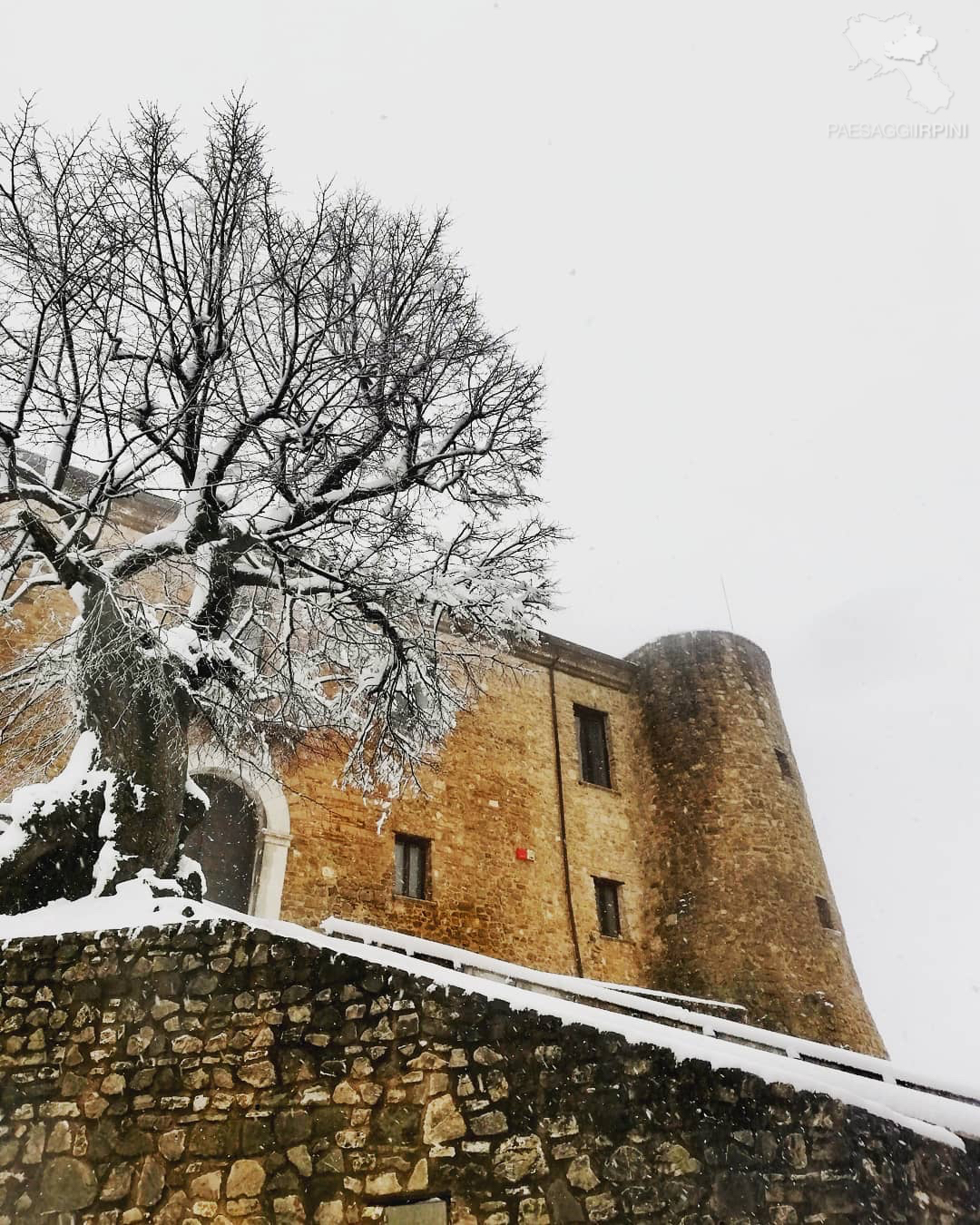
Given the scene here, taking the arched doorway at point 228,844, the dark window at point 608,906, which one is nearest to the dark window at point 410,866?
the arched doorway at point 228,844

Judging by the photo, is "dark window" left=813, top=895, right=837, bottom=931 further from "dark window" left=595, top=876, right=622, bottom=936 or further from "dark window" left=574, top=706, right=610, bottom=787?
"dark window" left=574, top=706, right=610, bottom=787

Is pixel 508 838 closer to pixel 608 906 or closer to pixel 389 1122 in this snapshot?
pixel 608 906

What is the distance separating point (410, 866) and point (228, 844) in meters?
2.49

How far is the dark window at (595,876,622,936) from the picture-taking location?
42.1 feet

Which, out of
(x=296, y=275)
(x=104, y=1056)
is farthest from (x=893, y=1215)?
(x=296, y=275)

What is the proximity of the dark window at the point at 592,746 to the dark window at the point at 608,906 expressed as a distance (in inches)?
65.9

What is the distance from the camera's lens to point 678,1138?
3943 mm

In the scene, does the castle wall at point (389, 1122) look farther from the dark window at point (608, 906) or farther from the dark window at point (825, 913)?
the dark window at point (825, 913)

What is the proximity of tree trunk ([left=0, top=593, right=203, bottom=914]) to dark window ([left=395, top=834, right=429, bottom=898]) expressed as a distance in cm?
508

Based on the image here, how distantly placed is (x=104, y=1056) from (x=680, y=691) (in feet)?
38.6

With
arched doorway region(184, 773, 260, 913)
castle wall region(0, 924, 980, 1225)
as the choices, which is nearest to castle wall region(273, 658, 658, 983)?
arched doorway region(184, 773, 260, 913)

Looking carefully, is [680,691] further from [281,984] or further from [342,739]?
[281,984]

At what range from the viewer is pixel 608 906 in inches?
514

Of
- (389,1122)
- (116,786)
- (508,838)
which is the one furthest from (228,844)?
(389,1122)
